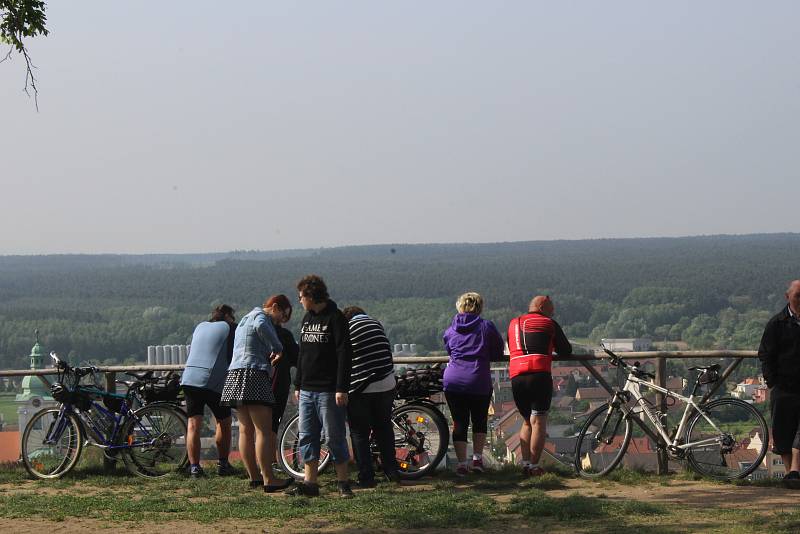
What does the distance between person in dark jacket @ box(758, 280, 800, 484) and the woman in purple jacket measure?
7.32 ft

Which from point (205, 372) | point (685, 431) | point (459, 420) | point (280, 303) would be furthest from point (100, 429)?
point (685, 431)

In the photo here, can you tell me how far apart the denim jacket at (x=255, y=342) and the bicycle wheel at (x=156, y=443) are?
1.74 meters

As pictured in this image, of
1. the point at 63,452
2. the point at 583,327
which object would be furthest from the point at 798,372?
the point at 583,327

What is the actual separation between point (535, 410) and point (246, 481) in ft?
8.39

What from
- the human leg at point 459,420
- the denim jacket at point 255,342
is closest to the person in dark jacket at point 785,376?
the human leg at point 459,420

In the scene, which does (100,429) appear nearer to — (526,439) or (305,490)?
(305,490)

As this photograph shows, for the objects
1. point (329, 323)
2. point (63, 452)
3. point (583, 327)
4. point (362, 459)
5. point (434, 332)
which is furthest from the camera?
point (583, 327)

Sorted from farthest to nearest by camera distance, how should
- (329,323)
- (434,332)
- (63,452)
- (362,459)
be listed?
(434,332) < (63,452) < (362,459) < (329,323)

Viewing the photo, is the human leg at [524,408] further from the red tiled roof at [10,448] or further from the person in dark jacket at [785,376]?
the red tiled roof at [10,448]

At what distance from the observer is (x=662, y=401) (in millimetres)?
→ 11234

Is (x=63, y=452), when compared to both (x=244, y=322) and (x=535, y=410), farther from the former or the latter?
(x=535, y=410)

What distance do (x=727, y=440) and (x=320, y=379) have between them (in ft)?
11.4

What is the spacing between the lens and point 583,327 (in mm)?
141500

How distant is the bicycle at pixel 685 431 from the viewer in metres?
10.8
